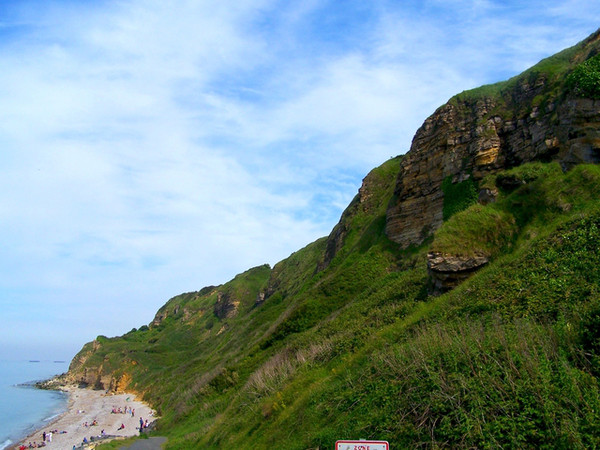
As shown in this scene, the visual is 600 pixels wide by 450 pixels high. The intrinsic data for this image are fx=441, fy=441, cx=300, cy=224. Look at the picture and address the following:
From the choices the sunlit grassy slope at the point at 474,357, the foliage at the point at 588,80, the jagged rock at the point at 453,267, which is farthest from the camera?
the foliage at the point at 588,80

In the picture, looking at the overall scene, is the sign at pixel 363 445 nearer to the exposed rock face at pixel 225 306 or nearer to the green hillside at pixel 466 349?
the green hillside at pixel 466 349

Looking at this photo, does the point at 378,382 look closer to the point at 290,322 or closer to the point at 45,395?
the point at 290,322

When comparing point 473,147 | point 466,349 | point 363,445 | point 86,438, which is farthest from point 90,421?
point 363,445

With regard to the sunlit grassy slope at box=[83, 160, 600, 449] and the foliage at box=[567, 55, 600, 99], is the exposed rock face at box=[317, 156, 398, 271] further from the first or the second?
the foliage at box=[567, 55, 600, 99]

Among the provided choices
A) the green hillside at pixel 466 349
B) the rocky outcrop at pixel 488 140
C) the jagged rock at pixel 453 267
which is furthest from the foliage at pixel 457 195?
the jagged rock at pixel 453 267

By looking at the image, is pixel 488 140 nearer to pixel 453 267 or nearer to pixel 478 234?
pixel 478 234

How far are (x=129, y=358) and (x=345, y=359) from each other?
332 ft

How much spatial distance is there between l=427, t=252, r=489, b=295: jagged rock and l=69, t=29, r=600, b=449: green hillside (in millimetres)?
381

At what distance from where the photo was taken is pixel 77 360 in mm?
135000

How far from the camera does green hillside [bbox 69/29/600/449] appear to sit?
7.81m

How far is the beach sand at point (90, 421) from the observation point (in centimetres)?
4547

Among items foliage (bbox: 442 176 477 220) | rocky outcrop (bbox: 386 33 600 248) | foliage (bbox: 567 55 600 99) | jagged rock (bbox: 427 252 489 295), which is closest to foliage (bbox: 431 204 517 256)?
jagged rock (bbox: 427 252 489 295)

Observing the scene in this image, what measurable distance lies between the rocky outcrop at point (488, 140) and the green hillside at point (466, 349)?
3.42ft

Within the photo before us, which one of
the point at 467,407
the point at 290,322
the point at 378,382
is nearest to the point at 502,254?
the point at 378,382
